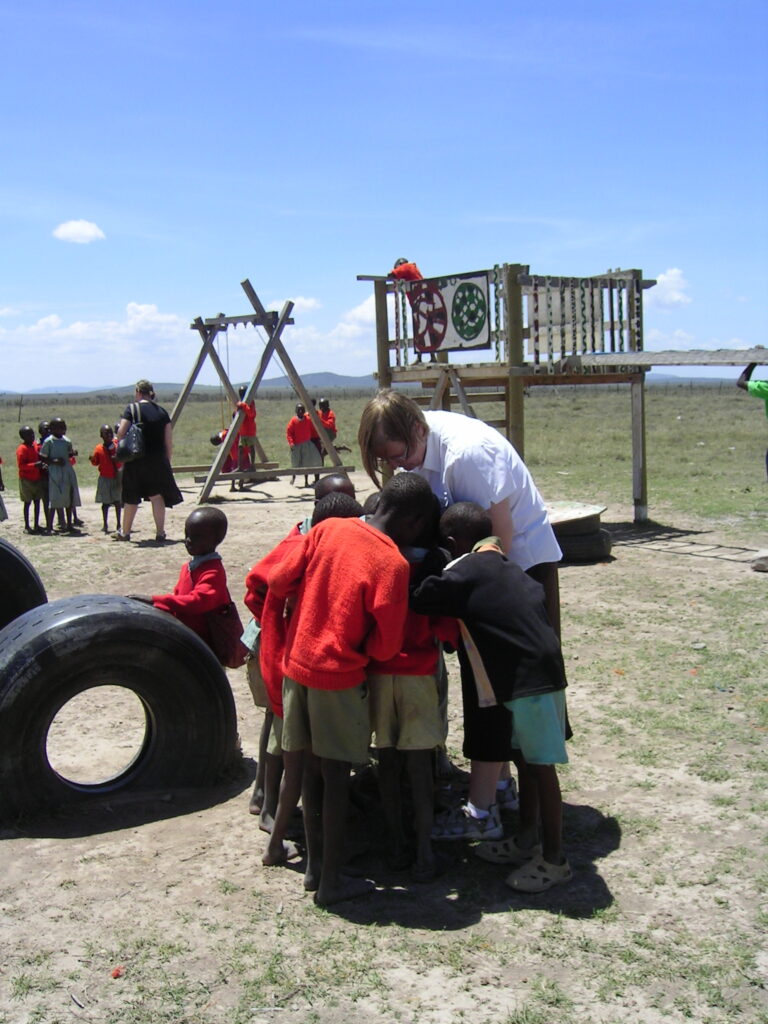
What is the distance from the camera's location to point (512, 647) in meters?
3.57

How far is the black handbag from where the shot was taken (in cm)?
1127

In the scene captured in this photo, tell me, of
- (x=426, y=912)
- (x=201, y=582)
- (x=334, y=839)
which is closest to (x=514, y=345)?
(x=201, y=582)

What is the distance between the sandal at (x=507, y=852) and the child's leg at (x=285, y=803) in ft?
2.51

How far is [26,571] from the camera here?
6.02 meters

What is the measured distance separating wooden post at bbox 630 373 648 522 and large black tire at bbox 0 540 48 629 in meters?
8.35

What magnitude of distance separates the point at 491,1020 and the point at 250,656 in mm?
1974

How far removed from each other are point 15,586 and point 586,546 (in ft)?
18.9

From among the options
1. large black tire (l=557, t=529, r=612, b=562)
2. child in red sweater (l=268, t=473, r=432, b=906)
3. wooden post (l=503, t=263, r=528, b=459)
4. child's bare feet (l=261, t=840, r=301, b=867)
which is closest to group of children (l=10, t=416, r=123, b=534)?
wooden post (l=503, t=263, r=528, b=459)

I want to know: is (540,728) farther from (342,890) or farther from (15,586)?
(15,586)

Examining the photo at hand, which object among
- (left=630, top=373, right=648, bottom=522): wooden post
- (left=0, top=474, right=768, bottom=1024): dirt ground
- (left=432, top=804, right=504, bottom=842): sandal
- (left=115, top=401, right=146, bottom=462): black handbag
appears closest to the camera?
(left=0, top=474, right=768, bottom=1024): dirt ground

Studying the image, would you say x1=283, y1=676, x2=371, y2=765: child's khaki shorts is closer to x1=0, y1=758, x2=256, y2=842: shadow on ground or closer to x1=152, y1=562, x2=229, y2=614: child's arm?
x1=0, y1=758, x2=256, y2=842: shadow on ground

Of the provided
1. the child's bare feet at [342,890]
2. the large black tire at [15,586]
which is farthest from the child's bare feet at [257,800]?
the large black tire at [15,586]

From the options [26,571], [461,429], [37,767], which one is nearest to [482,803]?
[461,429]

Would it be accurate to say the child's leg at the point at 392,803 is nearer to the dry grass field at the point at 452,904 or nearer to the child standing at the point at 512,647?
the dry grass field at the point at 452,904
